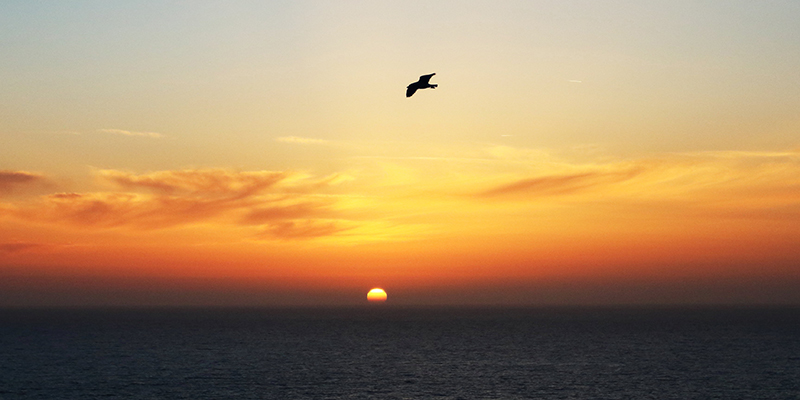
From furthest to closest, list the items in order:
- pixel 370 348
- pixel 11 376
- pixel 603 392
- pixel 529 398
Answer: pixel 370 348 < pixel 11 376 < pixel 603 392 < pixel 529 398

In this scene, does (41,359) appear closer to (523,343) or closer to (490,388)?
Answer: (490,388)

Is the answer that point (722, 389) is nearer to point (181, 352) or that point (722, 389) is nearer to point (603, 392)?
point (603, 392)

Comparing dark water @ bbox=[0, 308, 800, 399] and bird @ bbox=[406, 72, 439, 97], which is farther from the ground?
bird @ bbox=[406, 72, 439, 97]

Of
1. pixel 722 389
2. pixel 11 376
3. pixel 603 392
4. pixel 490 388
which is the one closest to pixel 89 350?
pixel 11 376

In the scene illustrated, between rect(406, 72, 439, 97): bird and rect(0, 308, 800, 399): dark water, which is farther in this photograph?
rect(0, 308, 800, 399): dark water

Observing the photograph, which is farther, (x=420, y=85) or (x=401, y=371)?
(x=401, y=371)

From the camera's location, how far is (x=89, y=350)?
169500 mm

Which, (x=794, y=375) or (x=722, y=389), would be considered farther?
(x=794, y=375)

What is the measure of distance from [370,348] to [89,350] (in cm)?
6613

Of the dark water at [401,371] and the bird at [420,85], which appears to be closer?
the bird at [420,85]

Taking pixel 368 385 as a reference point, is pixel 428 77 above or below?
above

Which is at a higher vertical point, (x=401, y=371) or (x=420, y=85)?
(x=420, y=85)

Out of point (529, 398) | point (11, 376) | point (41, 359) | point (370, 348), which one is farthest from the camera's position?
point (370, 348)

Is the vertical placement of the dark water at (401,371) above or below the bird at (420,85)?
below
